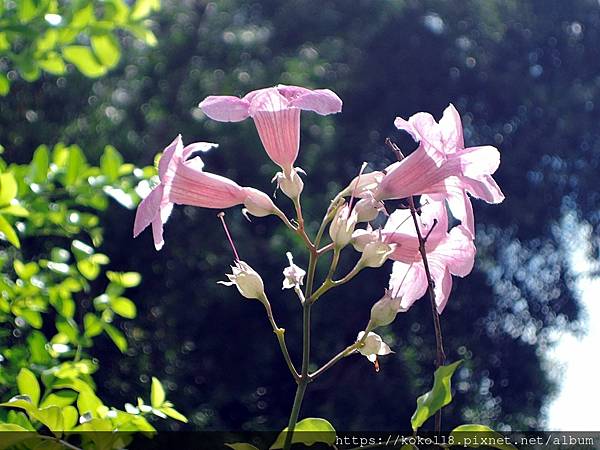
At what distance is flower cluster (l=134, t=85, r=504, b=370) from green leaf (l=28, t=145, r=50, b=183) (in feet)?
2.24

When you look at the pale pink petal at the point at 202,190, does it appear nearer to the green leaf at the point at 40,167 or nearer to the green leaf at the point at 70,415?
the green leaf at the point at 70,415

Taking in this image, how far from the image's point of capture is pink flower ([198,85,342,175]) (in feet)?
1.58

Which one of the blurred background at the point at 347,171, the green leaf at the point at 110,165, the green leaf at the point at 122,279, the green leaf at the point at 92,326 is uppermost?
the green leaf at the point at 110,165

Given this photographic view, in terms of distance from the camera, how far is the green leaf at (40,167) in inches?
45.6

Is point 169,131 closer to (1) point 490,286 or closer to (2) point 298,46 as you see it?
(2) point 298,46

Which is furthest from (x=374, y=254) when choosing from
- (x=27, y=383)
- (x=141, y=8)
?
(x=141, y=8)

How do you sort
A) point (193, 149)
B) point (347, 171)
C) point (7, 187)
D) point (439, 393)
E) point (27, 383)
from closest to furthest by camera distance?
point (439, 393) < point (193, 149) < point (27, 383) < point (7, 187) < point (347, 171)

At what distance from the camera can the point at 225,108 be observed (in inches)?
19.3

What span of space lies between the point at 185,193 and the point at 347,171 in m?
5.11

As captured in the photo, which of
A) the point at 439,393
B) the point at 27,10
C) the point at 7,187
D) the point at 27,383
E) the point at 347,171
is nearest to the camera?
the point at 439,393

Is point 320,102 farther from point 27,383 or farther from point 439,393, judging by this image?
point 27,383

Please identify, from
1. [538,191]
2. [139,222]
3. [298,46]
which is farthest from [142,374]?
[139,222]

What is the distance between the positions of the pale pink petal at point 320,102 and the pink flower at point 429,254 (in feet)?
0.24

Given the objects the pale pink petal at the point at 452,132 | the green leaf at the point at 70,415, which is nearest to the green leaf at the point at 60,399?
the green leaf at the point at 70,415
